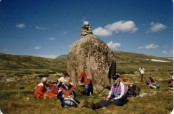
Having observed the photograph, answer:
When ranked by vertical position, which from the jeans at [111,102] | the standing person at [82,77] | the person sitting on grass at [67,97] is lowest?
the jeans at [111,102]

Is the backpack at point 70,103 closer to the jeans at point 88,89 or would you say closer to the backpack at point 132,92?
the jeans at point 88,89

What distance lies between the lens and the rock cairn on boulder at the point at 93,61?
2206 centimetres

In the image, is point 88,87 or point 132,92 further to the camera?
point 88,87

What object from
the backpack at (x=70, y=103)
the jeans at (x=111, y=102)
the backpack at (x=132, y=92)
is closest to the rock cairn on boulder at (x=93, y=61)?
the backpack at (x=132, y=92)

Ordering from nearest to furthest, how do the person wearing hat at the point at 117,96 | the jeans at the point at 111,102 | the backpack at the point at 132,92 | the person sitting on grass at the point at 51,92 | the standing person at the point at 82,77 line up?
the jeans at the point at 111,102 < the person wearing hat at the point at 117,96 < the person sitting on grass at the point at 51,92 < the backpack at the point at 132,92 < the standing person at the point at 82,77

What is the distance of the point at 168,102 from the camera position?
18297mm

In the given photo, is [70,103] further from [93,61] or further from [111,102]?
[93,61]

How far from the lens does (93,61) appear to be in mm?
22031

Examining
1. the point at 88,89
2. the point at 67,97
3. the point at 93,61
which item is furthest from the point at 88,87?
the point at 67,97

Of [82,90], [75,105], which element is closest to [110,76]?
[82,90]

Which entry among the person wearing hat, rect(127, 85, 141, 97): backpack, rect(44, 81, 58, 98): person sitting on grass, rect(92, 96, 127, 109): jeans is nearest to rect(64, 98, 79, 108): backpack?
rect(92, 96, 127, 109): jeans

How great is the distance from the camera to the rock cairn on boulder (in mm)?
22062

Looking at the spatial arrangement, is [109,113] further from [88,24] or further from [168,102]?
[88,24]

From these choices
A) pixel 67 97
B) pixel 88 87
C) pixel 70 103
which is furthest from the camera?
pixel 88 87
